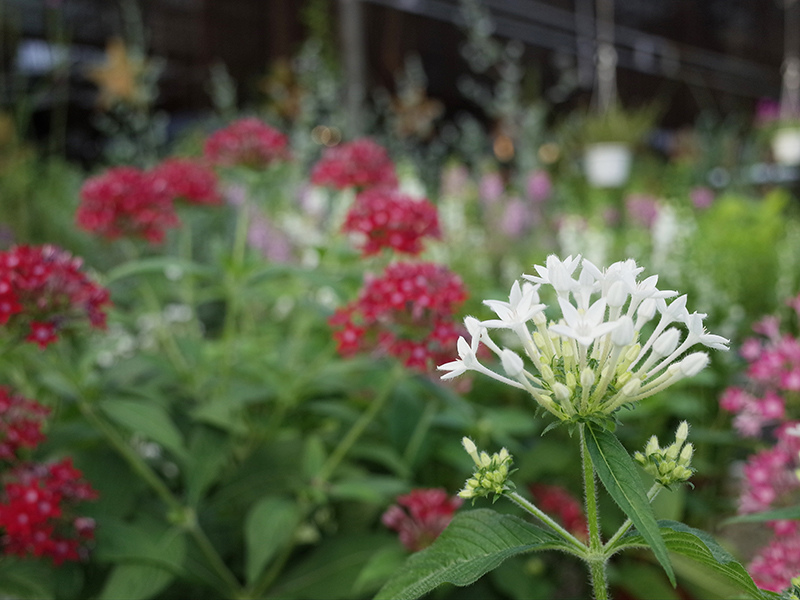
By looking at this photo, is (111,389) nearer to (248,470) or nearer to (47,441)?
(47,441)

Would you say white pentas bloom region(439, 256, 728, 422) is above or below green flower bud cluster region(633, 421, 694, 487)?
above

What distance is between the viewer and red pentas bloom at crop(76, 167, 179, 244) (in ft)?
5.33

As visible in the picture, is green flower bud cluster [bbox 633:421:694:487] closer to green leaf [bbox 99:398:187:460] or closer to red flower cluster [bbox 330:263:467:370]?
red flower cluster [bbox 330:263:467:370]

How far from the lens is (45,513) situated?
108cm

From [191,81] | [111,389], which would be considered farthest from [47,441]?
[191,81]

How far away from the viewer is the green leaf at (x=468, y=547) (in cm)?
64

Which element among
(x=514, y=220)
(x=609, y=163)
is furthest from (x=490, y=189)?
(x=609, y=163)

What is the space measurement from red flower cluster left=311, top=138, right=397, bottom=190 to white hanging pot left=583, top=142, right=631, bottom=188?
363 centimetres

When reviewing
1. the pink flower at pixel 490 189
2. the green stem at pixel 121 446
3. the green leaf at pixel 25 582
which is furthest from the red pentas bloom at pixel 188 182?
the pink flower at pixel 490 189

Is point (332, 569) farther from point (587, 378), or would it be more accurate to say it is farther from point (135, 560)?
point (587, 378)

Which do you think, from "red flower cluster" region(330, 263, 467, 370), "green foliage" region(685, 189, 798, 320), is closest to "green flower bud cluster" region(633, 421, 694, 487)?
"red flower cluster" region(330, 263, 467, 370)

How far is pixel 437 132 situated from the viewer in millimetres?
6223

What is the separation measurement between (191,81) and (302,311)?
3.86 m

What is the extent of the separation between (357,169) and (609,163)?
12.2 feet
